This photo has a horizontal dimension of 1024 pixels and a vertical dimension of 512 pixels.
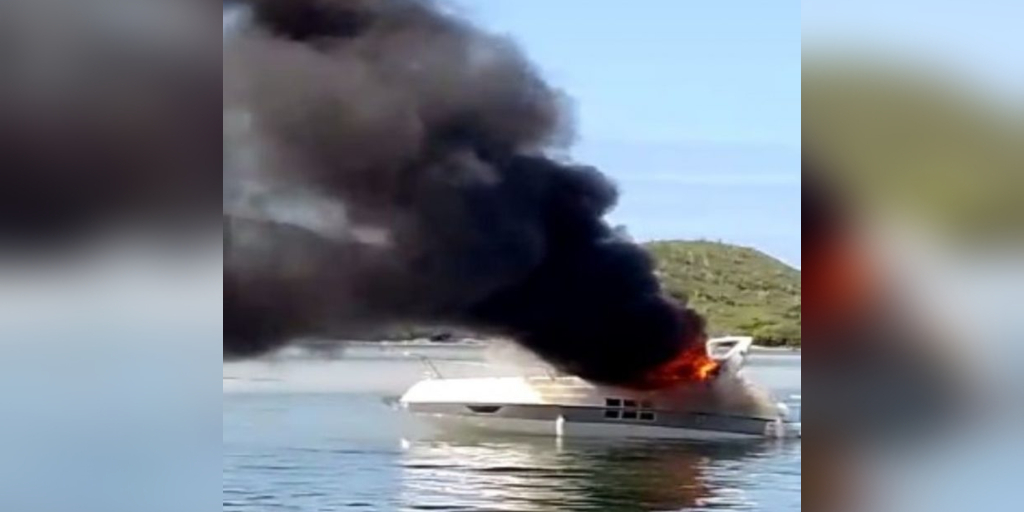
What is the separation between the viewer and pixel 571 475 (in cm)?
223

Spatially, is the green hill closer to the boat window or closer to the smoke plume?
the boat window

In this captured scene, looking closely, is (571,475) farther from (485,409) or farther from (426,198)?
(426,198)

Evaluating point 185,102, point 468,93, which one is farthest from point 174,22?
point 468,93

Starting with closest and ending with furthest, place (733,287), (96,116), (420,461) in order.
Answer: (96,116)
(733,287)
(420,461)

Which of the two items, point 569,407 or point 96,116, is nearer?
point 96,116

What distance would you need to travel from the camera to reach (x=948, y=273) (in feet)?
5.92

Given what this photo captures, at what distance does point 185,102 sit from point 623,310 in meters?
0.86

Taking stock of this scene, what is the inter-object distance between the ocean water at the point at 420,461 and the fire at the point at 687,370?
0.09m

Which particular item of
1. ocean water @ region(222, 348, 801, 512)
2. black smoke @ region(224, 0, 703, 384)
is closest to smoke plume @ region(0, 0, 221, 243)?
black smoke @ region(224, 0, 703, 384)

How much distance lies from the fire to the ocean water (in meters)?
0.09

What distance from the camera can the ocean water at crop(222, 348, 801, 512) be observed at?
2.15 metres

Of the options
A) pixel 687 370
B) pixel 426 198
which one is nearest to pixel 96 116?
pixel 426 198

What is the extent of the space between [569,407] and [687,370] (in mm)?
231

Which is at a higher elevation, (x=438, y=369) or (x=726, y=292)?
(x=726, y=292)
